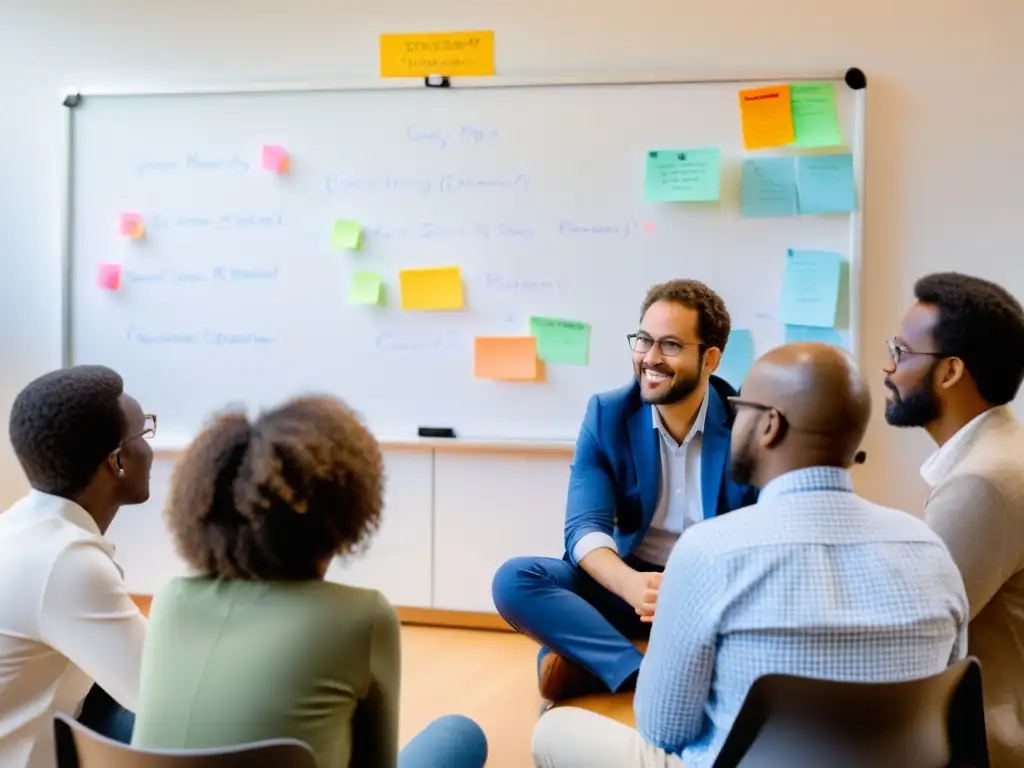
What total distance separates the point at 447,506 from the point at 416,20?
1640mm

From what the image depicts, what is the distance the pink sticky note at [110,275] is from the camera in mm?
3061

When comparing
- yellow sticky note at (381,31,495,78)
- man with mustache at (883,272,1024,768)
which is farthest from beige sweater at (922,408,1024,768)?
yellow sticky note at (381,31,495,78)

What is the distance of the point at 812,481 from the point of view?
43.4 inches

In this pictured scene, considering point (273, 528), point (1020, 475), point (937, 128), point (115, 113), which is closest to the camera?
point (273, 528)

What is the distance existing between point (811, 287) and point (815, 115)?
1.73 feet

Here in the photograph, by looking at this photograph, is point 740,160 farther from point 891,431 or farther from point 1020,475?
point 1020,475

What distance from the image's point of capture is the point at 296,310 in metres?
2.96

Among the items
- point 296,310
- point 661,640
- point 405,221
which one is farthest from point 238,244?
point 661,640

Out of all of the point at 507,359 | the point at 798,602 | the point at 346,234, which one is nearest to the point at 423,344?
the point at 507,359

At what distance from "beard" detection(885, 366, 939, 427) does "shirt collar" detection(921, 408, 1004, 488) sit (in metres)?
0.06

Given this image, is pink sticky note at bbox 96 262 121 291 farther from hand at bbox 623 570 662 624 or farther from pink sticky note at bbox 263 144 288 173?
hand at bbox 623 570 662 624

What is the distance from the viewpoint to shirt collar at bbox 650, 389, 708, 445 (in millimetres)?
2088

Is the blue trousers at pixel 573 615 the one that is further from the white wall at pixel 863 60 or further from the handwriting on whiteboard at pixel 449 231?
the handwriting on whiteboard at pixel 449 231

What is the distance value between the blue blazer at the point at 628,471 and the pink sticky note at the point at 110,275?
191cm
